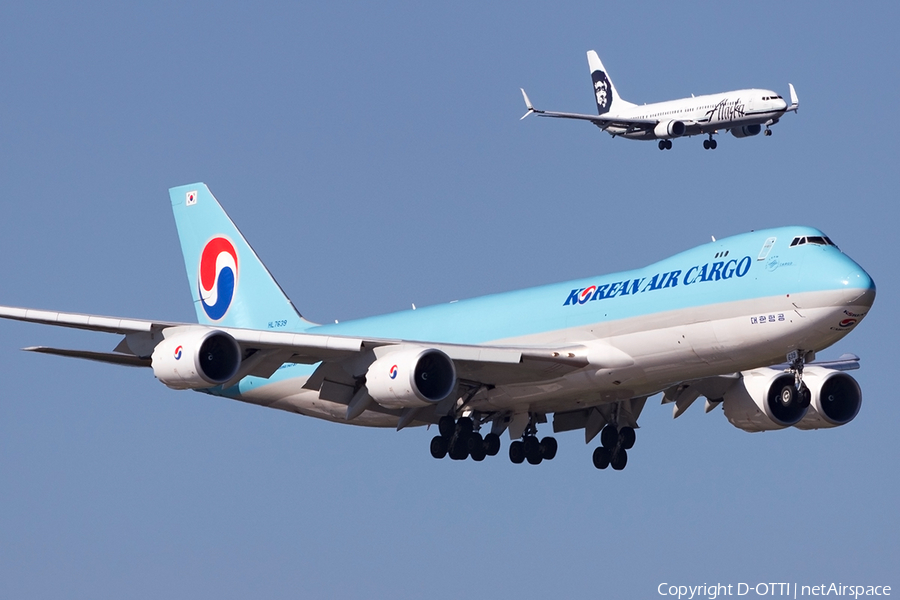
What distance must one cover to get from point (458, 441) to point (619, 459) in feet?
17.9

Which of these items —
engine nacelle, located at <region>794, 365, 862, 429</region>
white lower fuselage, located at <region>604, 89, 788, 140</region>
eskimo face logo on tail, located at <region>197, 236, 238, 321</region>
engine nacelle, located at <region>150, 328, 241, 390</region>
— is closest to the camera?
engine nacelle, located at <region>150, 328, 241, 390</region>

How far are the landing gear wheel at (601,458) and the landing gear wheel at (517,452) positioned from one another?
2.31 m

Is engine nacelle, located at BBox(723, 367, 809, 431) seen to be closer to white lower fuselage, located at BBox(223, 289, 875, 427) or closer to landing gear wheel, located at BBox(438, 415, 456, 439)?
white lower fuselage, located at BBox(223, 289, 875, 427)

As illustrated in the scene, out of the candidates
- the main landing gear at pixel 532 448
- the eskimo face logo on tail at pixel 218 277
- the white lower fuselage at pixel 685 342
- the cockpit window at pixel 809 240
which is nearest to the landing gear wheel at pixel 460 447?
the white lower fuselage at pixel 685 342

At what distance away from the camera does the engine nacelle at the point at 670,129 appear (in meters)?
76.9

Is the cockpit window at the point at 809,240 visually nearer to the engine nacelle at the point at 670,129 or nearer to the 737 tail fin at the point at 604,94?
the engine nacelle at the point at 670,129

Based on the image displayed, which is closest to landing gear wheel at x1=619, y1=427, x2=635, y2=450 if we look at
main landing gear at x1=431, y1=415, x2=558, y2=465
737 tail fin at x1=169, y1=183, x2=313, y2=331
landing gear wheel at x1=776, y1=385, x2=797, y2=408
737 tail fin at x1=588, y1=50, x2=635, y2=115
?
main landing gear at x1=431, y1=415, x2=558, y2=465

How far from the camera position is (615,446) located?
1677 inches

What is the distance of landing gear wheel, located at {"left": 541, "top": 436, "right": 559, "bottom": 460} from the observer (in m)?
43.1

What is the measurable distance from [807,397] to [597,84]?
61.8 meters

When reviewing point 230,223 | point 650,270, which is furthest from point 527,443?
point 230,223

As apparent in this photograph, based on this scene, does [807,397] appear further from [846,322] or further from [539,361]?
[539,361]

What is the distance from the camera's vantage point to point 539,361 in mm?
37281

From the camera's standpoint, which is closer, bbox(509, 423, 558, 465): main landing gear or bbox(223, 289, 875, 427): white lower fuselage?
bbox(223, 289, 875, 427): white lower fuselage
